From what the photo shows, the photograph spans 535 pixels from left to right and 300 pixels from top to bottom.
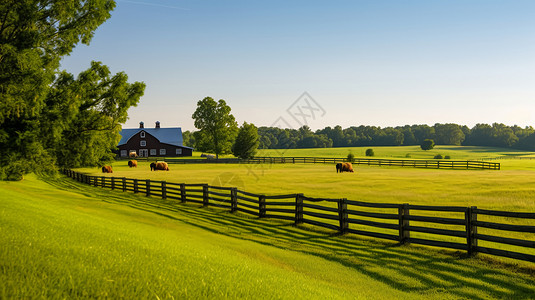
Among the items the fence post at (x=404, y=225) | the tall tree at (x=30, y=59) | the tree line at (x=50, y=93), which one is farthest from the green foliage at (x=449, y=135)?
the fence post at (x=404, y=225)

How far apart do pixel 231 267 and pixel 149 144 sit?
90031 mm

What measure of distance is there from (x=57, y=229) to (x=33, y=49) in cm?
1661

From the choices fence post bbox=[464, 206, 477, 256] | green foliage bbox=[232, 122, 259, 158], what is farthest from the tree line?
green foliage bbox=[232, 122, 259, 158]

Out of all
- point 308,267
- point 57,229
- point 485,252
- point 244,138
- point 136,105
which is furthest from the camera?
point 244,138

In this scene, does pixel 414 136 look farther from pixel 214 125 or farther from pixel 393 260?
pixel 393 260

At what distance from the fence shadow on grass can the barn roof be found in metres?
81.2

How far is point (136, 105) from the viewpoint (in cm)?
2877

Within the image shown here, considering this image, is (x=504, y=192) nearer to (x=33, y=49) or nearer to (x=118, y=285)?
(x=118, y=285)

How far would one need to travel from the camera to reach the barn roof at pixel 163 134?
93456 mm

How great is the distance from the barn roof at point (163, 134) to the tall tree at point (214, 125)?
10.5 meters

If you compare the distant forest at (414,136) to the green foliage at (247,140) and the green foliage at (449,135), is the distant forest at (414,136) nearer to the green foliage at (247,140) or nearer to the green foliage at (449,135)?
the green foliage at (449,135)

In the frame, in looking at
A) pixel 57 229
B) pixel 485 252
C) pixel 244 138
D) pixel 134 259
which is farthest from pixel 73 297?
pixel 244 138

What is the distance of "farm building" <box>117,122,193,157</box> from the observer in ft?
299

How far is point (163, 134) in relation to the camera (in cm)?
9738
